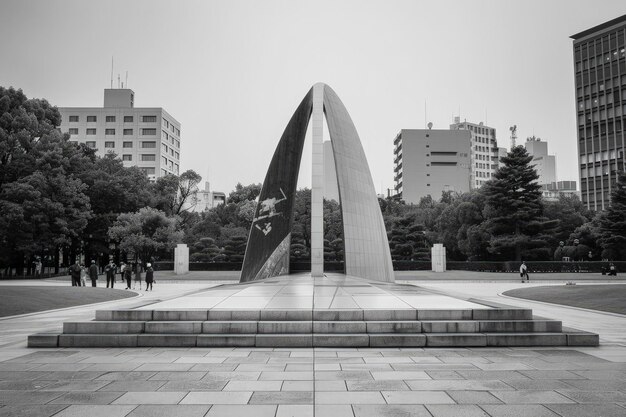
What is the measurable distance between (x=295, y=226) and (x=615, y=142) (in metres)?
45.8

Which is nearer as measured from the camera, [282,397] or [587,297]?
[282,397]

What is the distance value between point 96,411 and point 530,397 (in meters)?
4.76

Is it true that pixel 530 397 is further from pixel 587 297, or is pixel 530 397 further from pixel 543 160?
pixel 543 160

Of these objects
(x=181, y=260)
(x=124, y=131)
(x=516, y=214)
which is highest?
(x=124, y=131)

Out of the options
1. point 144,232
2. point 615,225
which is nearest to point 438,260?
point 615,225

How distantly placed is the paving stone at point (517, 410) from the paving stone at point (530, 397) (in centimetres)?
18

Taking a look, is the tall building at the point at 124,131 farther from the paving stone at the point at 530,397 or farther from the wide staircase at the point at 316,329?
the paving stone at the point at 530,397

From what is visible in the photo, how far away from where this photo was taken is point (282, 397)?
5.52 meters

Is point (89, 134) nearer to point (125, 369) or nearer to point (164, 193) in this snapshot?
point (164, 193)

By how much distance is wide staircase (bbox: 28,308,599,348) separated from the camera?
28.5 ft

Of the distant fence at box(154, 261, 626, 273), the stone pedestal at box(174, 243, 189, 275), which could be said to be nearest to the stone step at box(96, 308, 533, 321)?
the distant fence at box(154, 261, 626, 273)

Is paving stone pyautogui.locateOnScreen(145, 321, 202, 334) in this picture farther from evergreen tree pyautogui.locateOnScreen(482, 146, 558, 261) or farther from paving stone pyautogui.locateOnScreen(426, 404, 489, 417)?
evergreen tree pyautogui.locateOnScreen(482, 146, 558, 261)

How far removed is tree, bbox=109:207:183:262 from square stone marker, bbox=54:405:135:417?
125 ft

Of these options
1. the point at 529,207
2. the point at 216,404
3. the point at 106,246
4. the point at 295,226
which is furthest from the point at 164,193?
the point at 216,404
